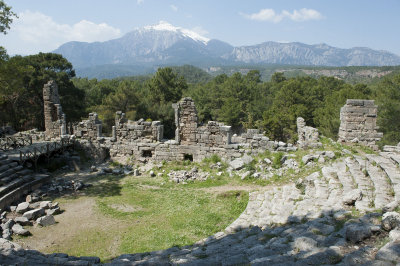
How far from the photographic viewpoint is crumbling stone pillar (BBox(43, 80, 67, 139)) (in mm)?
20547

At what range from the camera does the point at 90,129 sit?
61.1ft

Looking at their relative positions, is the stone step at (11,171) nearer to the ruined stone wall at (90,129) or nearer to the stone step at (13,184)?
the stone step at (13,184)

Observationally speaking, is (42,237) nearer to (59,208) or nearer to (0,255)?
(59,208)

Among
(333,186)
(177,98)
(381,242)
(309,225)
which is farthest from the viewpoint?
(177,98)

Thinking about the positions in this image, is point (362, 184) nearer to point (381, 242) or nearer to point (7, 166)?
point (381, 242)

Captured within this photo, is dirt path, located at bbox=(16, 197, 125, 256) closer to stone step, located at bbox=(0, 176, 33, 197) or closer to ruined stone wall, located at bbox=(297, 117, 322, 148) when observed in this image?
stone step, located at bbox=(0, 176, 33, 197)

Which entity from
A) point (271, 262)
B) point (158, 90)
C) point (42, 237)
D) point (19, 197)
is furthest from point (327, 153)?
point (158, 90)

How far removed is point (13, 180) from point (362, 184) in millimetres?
14737

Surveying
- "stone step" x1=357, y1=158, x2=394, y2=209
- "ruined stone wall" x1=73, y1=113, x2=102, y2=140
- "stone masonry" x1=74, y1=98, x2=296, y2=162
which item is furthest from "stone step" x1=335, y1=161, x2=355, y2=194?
"ruined stone wall" x1=73, y1=113, x2=102, y2=140

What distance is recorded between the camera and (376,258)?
373cm

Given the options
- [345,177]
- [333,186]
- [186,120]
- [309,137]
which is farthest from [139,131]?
[345,177]

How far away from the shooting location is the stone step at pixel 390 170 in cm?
746

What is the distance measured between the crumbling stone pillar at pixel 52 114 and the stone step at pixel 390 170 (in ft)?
64.7

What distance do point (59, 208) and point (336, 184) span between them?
10937 millimetres
